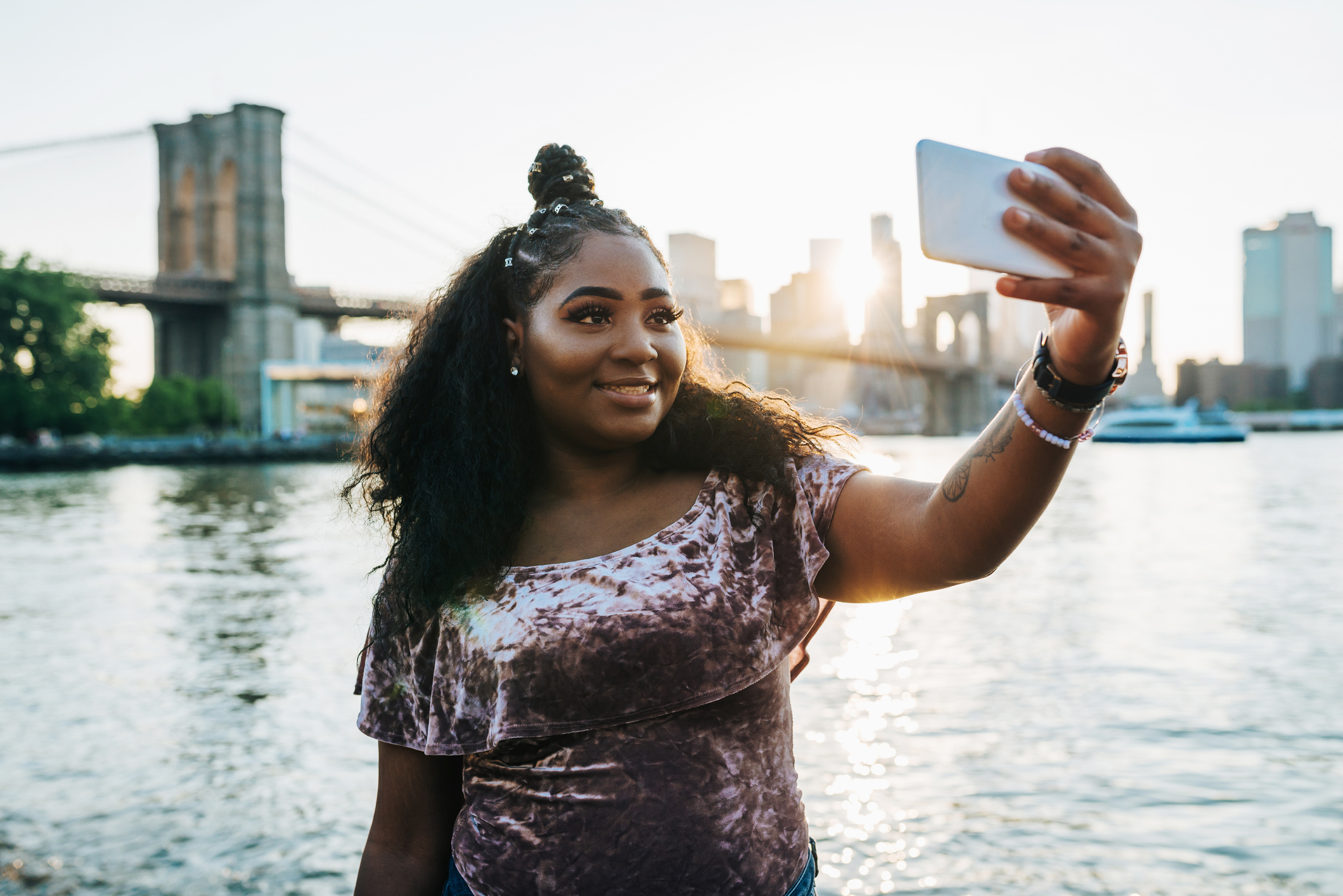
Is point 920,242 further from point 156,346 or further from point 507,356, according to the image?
point 156,346

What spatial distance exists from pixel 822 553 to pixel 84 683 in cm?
562

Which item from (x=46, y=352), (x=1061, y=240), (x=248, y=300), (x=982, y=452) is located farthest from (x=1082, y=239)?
(x=248, y=300)

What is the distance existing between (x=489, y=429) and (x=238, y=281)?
48330mm

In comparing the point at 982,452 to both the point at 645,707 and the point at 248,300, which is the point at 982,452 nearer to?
the point at 645,707

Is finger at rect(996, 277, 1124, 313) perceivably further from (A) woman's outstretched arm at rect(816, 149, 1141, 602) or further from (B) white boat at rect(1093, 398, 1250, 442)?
(B) white boat at rect(1093, 398, 1250, 442)

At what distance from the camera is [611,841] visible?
3.64ft

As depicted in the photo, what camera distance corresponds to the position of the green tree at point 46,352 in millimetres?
34625

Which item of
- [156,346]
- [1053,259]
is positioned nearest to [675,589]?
[1053,259]

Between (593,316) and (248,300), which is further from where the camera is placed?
(248,300)

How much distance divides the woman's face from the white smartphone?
480mm

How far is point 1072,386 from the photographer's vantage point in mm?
894

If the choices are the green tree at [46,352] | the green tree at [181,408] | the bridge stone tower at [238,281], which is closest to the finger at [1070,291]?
the green tree at [46,352]

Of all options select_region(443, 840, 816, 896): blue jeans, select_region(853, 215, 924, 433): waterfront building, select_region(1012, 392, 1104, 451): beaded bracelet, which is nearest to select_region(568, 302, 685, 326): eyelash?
select_region(1012, 392, 1104, 451): beaded bracelet

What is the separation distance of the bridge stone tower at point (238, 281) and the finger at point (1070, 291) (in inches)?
1865
